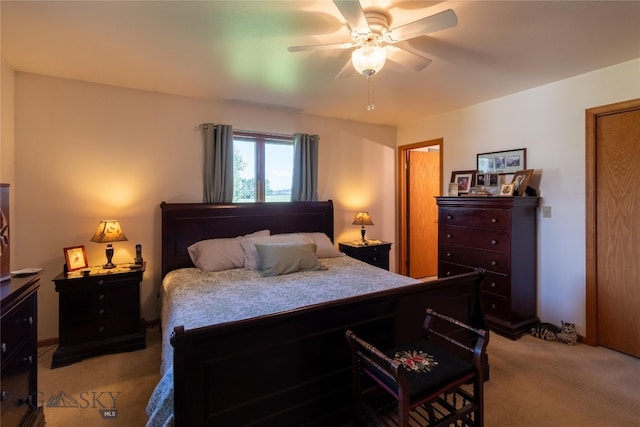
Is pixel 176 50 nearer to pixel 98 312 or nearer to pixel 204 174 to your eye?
pixel 204 174

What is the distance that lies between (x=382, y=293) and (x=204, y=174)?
254 centimetres

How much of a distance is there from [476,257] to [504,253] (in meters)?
0.32

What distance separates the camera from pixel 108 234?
2762 millimetres

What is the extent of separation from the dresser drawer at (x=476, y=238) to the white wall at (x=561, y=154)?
519mm

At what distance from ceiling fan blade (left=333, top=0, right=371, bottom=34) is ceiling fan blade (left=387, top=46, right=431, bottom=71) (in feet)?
1.35

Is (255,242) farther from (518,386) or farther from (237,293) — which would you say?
(518,386)

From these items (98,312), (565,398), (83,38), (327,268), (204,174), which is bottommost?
(565,398)

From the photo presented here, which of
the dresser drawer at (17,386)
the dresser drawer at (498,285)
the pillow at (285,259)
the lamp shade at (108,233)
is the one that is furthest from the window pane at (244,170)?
the dresser drawer at (498,285)

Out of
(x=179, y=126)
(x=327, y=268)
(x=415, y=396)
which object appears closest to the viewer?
(x=415, y=396)

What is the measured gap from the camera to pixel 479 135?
12.3ft

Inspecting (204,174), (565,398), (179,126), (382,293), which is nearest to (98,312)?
(204,174)

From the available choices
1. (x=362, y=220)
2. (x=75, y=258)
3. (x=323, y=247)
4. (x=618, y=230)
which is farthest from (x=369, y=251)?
(x=75, y=258)

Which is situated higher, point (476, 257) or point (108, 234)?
point (108, 234)

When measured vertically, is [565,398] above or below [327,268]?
below
